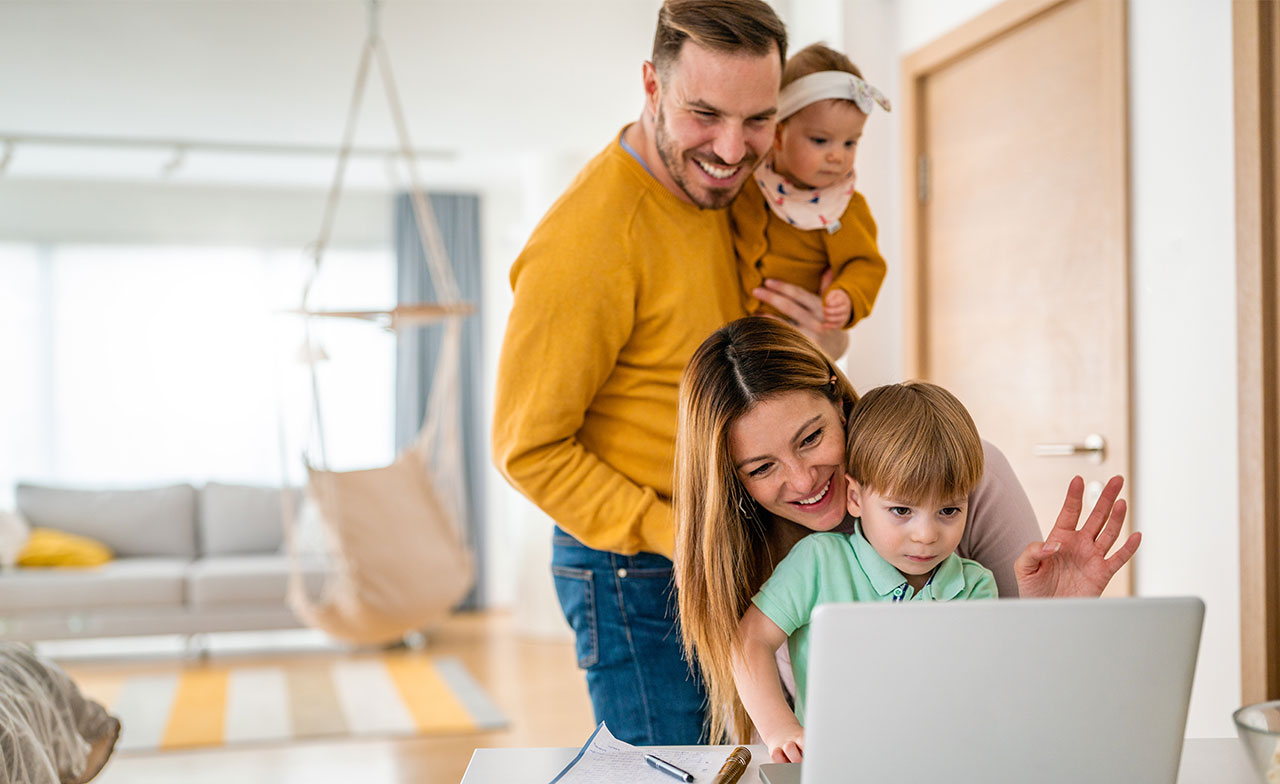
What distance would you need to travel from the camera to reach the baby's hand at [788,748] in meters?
1.02

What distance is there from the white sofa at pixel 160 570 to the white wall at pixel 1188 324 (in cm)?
390

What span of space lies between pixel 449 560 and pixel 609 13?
217 centimetres

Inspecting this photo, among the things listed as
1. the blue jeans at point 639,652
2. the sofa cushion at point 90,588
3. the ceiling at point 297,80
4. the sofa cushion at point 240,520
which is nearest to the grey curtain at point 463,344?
the ceiling at point 297,80

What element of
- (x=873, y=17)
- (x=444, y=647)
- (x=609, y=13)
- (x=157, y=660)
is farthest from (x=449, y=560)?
(x=873, y=17)

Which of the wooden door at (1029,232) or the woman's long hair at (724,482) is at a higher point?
the wooden door at (1029,232)

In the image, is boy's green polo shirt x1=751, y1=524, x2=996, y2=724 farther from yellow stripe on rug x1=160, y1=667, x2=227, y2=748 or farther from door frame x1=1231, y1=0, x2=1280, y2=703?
yellow stripe on rug x1=160, y1=667, x2=227, y2=748

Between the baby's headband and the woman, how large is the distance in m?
0.44

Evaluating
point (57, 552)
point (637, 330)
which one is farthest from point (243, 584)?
point (637, 330)

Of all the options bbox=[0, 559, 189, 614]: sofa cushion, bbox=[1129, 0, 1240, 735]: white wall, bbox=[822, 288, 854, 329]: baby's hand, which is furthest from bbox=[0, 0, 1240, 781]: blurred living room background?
bbox=[0, 559, 189, 614]: sofa cushion

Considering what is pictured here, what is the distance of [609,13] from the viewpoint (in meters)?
3.54

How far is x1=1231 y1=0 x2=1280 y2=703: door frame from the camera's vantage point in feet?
5.82

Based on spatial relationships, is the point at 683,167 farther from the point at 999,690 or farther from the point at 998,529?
the point at 999,690

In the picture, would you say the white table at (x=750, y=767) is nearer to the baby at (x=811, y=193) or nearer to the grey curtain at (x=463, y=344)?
the baby at (x=811, y=193)

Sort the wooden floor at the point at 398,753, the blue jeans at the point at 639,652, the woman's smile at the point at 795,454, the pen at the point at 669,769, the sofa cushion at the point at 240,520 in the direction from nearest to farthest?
the pen at the point at 669,769 → the woman's smile at the point at 795,454 → the blue jeans at the point at 639,652 → the wooden floor at the point at 398,753 → the sofa cushion at the point at 240,520
